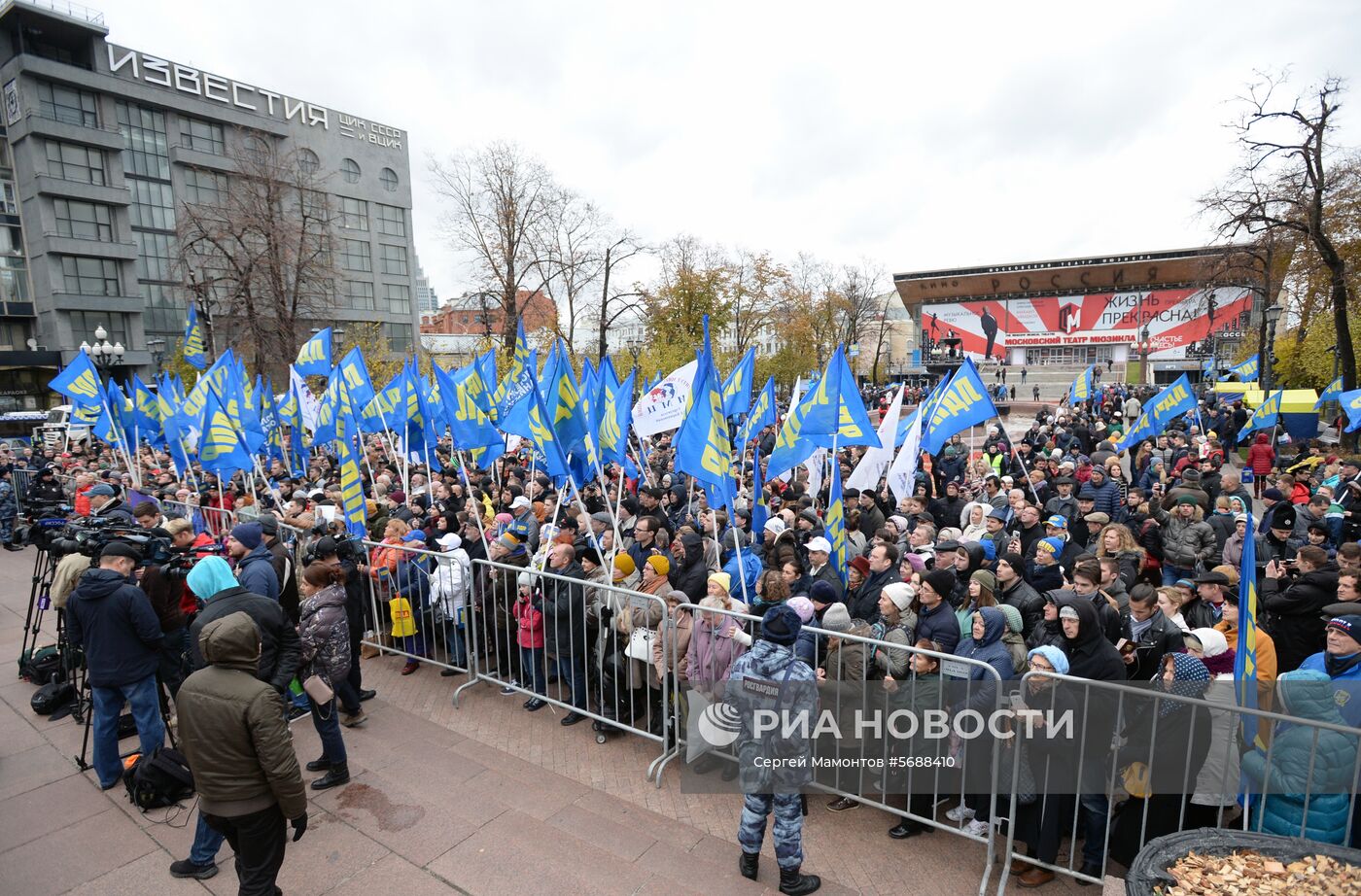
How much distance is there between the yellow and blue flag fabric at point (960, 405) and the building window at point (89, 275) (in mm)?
51395

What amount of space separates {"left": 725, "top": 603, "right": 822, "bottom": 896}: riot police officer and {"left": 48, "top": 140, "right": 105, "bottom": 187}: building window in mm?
54214

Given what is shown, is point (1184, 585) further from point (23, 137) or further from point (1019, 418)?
point (23, 137)

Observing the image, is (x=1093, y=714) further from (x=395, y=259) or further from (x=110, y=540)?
(x=395, y=259)

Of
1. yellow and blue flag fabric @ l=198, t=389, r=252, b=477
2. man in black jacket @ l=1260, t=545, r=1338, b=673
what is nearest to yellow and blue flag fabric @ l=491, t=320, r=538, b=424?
yellow and blue flag fabric @ l=198, t=389, r=252, b=477

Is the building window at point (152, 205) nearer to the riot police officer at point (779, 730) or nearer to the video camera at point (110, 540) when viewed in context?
the video camera at point (110, 540)

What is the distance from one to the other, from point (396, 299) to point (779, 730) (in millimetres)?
58961

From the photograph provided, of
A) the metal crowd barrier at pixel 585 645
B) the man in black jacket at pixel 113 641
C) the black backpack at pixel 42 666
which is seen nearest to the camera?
the man in black jacket at pixel 113 641

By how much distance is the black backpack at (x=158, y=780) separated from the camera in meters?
4.82

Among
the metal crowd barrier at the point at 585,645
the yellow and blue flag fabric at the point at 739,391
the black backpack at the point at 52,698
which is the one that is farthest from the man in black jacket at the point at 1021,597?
the black backpack at the point at 52,698

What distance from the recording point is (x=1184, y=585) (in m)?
5.13

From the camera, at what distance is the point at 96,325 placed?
4284cm

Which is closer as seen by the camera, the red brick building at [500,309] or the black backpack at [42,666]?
the black backpack at [42,666]

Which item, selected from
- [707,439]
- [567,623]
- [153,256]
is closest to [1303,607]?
[707,439]

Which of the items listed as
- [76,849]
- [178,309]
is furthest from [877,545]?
[178,309]
